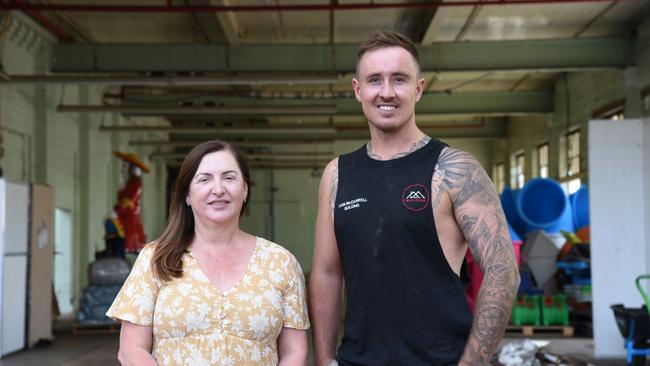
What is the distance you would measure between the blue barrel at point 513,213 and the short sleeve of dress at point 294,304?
349 inches

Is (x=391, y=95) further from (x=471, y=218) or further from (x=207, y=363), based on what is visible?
(x=207, y=363)

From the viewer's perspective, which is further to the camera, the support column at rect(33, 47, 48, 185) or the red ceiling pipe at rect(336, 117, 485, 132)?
the red ceiling pipe at rect(336, 117, 485, 132)

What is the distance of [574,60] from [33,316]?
23.6 ft

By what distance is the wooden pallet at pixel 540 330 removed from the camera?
30.1ft

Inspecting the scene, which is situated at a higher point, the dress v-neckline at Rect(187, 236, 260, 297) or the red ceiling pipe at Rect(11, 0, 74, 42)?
the red ceiling pipe at Rect(11, 0, 74, 42)

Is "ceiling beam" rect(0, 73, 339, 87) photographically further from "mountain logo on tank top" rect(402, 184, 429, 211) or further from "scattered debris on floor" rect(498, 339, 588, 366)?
"mountain logo on tank top" rect(402, 184, 429, 211)

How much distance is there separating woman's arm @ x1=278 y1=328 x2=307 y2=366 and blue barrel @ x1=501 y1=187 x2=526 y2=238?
886 centimetres

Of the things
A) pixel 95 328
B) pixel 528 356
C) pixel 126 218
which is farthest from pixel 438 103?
pixel 528 356

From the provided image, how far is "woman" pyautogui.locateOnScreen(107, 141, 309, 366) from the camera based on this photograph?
6.95 feet

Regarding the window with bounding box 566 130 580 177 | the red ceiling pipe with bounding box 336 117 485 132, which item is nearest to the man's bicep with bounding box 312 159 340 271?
the window with bounding box 566 130 580 177

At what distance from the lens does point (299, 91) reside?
14875 mm

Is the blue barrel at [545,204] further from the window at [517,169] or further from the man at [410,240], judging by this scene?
the man at [410,240]

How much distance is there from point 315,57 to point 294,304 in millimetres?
8090

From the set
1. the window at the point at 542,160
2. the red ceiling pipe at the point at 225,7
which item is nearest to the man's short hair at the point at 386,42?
the red ceiling pipe at the point at 225,7
